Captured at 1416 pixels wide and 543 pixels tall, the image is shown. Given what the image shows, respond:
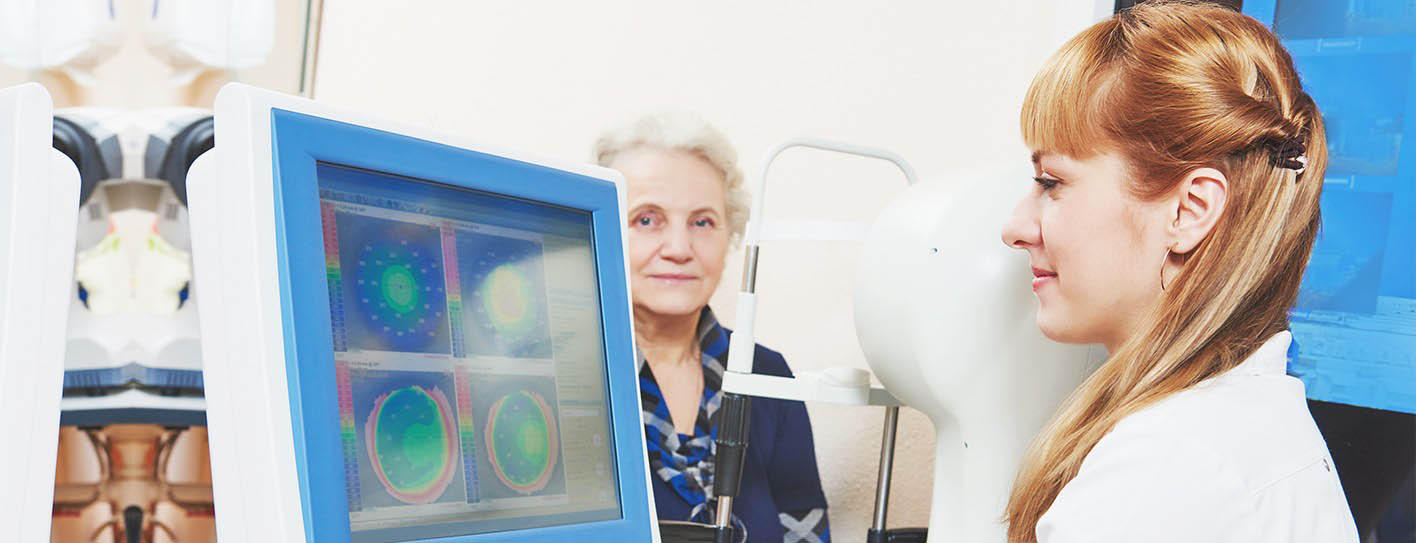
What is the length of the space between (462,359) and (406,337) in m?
0.04

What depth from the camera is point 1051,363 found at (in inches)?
41.7

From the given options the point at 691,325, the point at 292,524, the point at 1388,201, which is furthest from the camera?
the point at 691,325

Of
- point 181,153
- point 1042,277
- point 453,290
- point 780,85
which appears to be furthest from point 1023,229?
point 181,153

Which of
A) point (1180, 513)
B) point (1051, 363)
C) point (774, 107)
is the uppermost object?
point (774, 107)

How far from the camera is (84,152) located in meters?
1.34

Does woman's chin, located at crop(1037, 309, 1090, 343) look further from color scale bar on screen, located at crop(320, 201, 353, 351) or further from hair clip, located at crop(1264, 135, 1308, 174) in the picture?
color scale bar on screen, located at crop(320, 201, 353, 351)

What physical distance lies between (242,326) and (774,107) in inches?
41.6

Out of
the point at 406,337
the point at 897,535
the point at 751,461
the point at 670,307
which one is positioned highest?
the point at 670,307

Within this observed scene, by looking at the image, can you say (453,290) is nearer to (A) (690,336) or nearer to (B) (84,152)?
(A) (690,336)

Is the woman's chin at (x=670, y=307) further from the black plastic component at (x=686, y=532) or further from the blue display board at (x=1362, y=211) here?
the blue display board at (x=1362, y=211)

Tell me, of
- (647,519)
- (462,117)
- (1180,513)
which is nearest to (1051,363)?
(1180,513)

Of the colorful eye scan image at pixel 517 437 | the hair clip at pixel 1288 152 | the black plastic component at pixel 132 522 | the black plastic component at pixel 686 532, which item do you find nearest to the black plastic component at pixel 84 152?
the black plastic component at pixel 132 522

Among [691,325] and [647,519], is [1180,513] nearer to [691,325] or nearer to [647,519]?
[647,519]

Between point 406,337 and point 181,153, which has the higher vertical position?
point 181,153
